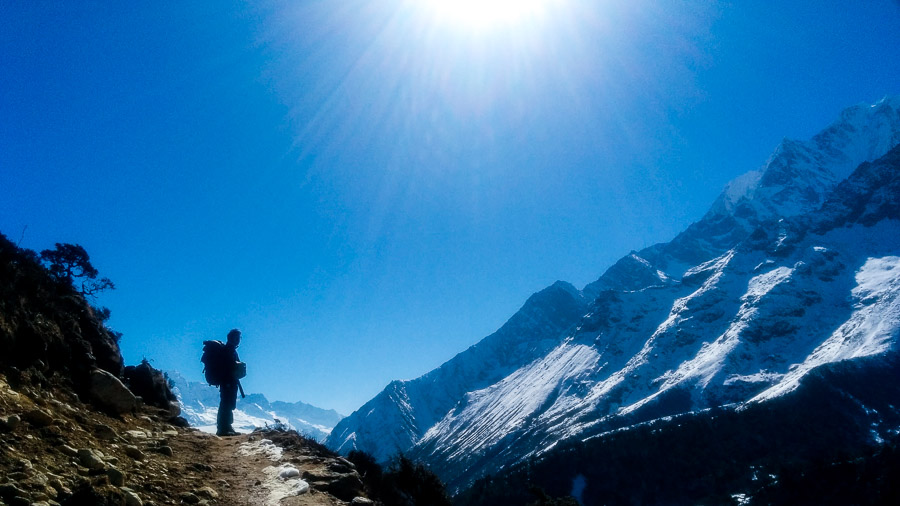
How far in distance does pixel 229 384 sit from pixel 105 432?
11702 millimetres

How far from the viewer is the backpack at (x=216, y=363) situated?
21.9 meters

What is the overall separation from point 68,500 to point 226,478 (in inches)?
193

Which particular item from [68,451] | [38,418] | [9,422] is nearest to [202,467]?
[68,451]

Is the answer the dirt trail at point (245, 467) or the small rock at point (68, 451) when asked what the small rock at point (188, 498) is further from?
the small rock at point (68, 451)

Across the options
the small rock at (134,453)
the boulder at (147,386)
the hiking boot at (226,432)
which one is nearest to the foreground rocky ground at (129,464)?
the small rock at (134,453)

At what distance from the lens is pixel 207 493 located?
9.62 metres

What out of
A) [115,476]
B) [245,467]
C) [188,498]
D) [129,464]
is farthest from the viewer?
[245,467]

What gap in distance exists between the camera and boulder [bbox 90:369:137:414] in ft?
42.5

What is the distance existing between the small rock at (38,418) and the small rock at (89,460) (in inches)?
48.2

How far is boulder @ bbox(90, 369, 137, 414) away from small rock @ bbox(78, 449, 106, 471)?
17.1 feet

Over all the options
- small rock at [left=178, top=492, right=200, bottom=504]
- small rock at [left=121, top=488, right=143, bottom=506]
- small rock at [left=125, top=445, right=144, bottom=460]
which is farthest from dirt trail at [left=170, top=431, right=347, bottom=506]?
small rock at [left=121, top=488, right=143, bottom=506]

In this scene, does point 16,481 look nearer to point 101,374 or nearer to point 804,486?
point 101,374

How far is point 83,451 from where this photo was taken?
Answer: 8453 mm

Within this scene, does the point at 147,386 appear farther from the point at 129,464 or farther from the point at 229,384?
the point at 129,464
